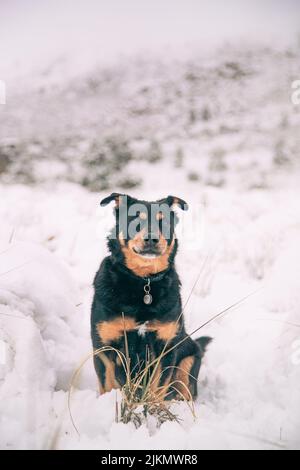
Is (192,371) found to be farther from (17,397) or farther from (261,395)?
(17,397)

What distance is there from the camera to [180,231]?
533cm

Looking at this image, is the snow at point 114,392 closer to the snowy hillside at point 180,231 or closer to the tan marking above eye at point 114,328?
the snowy hillside at point 180,231

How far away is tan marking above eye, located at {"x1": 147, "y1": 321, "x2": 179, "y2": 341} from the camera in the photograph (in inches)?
88.5

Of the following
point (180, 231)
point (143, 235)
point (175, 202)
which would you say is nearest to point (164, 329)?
point (143, 235)

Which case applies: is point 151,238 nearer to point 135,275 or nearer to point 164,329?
point 135,275

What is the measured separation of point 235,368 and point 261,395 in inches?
14.7

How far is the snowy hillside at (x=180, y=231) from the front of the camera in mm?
1973

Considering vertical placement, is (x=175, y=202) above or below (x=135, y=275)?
above

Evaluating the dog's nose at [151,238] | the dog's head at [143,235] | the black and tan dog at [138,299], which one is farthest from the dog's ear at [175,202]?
the dog's nose at [151,238]

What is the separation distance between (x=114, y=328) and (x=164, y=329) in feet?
1.05

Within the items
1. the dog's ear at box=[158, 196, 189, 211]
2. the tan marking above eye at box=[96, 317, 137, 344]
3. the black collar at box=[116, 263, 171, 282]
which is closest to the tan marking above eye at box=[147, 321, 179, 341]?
the tan marking above eye at box=[96, 317, 137, 344]

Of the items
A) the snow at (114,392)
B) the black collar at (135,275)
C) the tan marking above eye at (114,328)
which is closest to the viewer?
the snow at (114,392)

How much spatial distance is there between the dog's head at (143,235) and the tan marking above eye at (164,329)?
33 cm

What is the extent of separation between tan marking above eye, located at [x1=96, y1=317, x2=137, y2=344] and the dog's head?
1.04 feet
